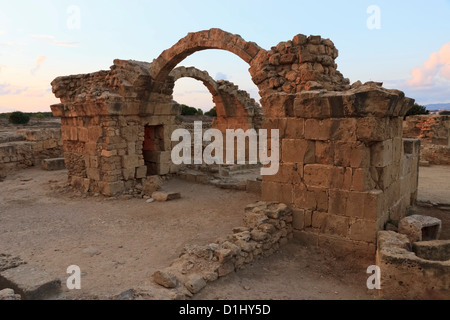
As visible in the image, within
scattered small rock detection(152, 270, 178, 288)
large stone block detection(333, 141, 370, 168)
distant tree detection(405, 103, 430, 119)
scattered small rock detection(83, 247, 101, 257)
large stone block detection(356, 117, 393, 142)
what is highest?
distant tree detection(405, 103, 430, 119)

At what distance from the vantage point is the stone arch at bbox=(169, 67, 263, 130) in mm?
14266

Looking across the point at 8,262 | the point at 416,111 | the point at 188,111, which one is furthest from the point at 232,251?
the point at 188,111

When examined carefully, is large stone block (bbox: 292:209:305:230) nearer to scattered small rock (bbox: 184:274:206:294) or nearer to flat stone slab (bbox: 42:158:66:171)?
scattered small rock (bbox: 184:274:206:294)

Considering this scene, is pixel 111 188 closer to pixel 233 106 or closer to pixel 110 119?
pixel 110 119

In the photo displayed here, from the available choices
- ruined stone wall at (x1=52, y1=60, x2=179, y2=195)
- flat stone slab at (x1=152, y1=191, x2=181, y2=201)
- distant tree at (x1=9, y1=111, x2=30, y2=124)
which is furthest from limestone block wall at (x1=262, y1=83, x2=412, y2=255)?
distant tree at (x1=9, y1=111, x2=30, y2=124)

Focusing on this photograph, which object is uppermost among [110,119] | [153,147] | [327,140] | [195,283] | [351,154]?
[110,119]

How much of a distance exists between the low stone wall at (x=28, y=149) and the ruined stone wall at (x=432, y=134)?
1494cm

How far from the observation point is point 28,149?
12.9m

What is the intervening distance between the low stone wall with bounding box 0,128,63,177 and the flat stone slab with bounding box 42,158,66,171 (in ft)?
2.33

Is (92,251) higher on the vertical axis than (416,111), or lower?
lower

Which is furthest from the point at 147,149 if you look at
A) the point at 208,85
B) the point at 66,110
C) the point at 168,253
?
the point at 168,253

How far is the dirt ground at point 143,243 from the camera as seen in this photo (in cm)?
428

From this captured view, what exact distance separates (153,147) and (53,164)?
15.5 feet

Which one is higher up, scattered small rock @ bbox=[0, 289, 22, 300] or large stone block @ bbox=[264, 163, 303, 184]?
large stone block @ bbox=[264, 163, 303, 184]
